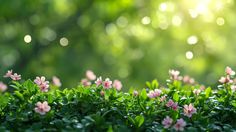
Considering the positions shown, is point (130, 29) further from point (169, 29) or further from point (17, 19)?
point (17, 19)

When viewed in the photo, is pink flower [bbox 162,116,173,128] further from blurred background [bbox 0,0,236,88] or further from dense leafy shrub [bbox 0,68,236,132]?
blurred background [bbox 0,0,236,88]

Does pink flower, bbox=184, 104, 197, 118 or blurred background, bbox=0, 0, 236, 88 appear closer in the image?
pink flower, bbox=184, 104, 197, 118

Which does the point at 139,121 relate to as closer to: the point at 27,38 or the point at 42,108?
the point at 42,108

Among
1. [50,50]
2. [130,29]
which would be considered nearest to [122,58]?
[130,29]

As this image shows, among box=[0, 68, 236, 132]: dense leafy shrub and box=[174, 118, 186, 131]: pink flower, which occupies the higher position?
box=[0, 68, 236, 132]: dense leafy shrub

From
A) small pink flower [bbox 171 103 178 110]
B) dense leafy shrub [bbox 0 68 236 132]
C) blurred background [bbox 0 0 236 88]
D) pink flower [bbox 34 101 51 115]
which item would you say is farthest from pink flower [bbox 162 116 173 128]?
blurred background [bbox 0 0 236 88]

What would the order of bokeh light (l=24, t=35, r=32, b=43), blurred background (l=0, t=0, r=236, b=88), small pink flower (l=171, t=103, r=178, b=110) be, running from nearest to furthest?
small pink flower (l=171, t=103, r=178, b=110), blurred background (l=0, t=0, r=236, b=88), bokeh light (l=24, t=35, r=32, b=43)

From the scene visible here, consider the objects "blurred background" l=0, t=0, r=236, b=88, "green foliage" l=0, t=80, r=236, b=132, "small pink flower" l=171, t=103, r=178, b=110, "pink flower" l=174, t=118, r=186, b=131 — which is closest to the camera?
"pink flower" l=174, t=118, r=186, b=131
